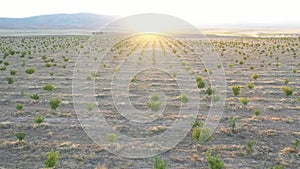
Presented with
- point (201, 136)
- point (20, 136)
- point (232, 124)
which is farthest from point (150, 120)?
point (20, 136)

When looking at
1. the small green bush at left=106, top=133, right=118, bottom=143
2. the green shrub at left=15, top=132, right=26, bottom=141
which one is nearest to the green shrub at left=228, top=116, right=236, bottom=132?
the small green bush at left=106, top=133, right=118, bottom=143

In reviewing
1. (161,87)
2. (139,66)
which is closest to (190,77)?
(161,87)

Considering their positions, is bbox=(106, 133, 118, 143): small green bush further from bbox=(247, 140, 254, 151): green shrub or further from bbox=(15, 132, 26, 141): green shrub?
bbox=(247, 140, 254, 151): green shrub

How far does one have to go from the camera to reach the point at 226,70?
94.0 feet

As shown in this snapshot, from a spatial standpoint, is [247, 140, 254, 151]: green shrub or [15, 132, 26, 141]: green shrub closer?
[247, 140, 254, 151]: green shrub

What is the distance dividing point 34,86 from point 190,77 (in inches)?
388

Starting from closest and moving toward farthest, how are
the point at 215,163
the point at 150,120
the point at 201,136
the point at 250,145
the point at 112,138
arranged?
the point at 215,163 < the point at 250,145 < the point at 112,138 < the point at 201,136 < the point at 150,120

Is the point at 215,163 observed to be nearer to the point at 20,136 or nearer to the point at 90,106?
the point at 20,136

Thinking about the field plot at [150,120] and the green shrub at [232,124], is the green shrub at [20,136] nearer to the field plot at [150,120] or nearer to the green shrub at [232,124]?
the field plot at [150,120]

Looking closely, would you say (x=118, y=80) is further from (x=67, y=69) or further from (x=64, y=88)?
(x=67, y=69)

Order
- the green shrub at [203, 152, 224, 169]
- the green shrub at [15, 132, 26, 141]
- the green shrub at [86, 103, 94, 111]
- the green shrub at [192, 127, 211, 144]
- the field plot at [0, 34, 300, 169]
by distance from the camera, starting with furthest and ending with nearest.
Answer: the green shrub at [86, 103, 94, 111], the green shrub at [192, 127, 211, 144], the green shrub at [15, 132, 26, 141], the field plot at [0, 34, 300, 169], the green shrub at [203, 152, 224, 169]

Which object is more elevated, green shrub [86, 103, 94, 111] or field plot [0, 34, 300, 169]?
green shrub [86, 103, 94, 111]

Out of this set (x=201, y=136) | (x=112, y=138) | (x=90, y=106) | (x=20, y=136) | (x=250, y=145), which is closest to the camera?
(x=250, y=145)

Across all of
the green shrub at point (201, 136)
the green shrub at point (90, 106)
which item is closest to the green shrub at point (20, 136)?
the green shrub at point (90, 106)
